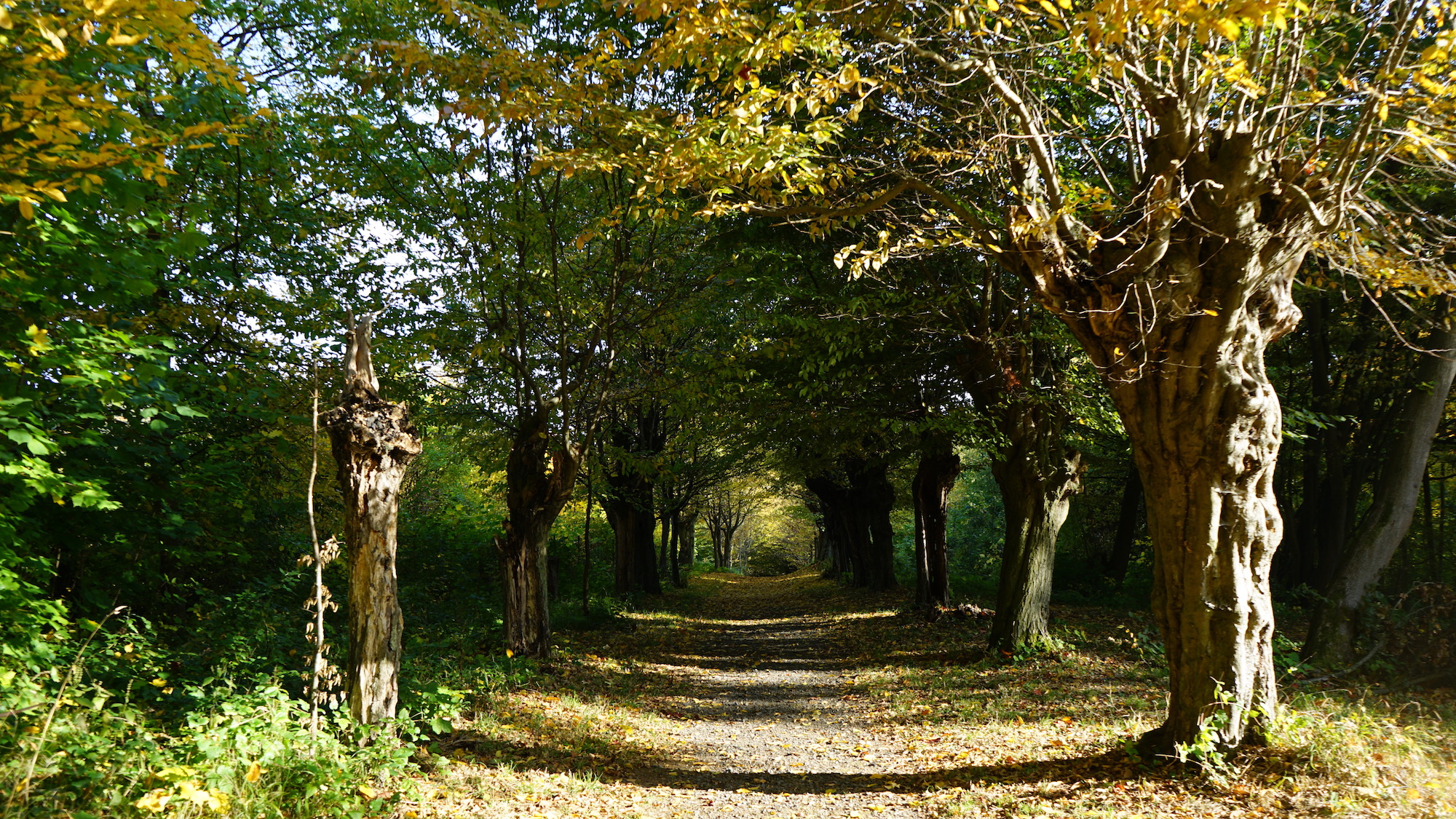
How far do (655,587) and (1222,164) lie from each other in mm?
18174

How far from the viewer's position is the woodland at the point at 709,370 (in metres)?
4.70

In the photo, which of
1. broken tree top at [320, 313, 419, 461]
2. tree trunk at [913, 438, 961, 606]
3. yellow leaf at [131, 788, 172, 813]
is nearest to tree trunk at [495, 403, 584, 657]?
broken tree top at [320, 313, 419, 461]

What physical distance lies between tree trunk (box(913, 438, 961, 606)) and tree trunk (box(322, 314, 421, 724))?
11.2 m

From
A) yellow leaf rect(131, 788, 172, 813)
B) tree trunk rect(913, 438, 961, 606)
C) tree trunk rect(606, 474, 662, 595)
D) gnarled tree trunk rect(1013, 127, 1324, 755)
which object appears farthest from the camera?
tree trunk rect(606, 474, 662, 595)

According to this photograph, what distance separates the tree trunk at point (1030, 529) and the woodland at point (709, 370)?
8cm

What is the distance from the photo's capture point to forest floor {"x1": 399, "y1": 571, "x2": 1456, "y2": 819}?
16.2 ft

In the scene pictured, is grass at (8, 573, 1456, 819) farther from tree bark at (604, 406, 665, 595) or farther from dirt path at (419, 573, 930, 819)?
tree bark at (604, 406, 665, 595)

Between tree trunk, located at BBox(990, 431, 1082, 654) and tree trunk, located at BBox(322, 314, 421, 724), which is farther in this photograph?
tree trunk, located at BBox(990, 431, 1082, 654)

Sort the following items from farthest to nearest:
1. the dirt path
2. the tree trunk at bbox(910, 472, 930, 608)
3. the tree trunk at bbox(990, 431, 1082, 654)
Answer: the tree trunk at bbox(910, 472, 930, 608)
the tree trunk at bbox(990, 431, 1082, 654)
the dirt path

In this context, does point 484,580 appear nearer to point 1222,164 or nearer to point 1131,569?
point 1222,164

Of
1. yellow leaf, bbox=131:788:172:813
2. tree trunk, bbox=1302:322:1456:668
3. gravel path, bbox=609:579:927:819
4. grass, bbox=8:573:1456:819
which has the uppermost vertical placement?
tree trunk, bbox=1302:322:1456:668

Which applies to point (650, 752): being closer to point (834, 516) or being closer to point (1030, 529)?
point (1030, 529)

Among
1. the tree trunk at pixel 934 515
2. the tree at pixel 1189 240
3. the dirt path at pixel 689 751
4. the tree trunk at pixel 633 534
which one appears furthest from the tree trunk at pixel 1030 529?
the tree trunk at pixel 633 534

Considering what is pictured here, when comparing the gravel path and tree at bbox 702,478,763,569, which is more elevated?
tree at bbox 702,478,763,569
